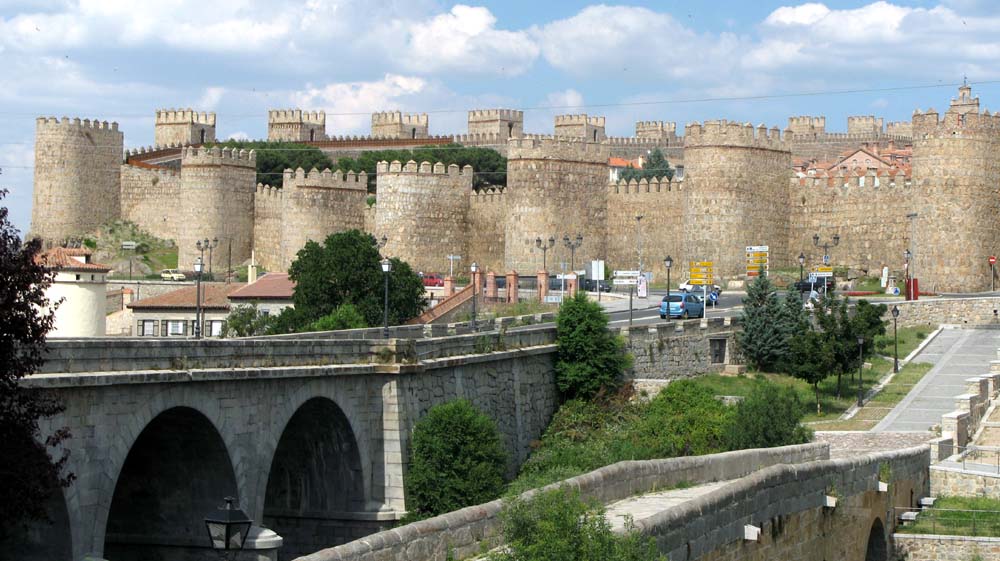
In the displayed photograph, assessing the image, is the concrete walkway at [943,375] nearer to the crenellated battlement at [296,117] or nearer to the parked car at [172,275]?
the parked car at [172,275]

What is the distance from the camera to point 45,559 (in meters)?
19.8

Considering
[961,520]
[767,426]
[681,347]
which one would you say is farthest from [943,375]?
[961,520]

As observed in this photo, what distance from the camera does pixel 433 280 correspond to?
2421 inches

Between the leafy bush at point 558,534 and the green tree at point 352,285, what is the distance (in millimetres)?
29902

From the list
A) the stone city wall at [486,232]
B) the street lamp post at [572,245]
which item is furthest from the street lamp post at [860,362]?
the stone city wall at [486,232]

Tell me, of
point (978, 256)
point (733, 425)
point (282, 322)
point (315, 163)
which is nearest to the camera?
point (733, 425)

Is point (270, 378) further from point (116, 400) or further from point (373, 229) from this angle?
point (373, 229)

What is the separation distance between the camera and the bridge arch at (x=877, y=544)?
1029 inches

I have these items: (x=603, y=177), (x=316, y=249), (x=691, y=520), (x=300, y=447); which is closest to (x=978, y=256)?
(x=603, y=177)

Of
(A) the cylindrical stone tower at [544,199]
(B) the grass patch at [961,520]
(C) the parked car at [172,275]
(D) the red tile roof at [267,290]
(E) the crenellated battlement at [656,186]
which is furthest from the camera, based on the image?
(C) the parked car at [172,275]

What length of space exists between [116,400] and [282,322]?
948 inches

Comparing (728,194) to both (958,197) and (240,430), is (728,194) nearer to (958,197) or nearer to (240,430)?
Result: (958,197)

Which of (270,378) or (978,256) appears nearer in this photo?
(270,378)

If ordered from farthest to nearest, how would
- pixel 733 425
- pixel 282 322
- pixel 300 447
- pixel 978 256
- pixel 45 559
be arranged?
1. pixel 978 256
2. pixel 282 322
3. pixel 733 425
4. pixel 300 447
5. pixel 45 559
